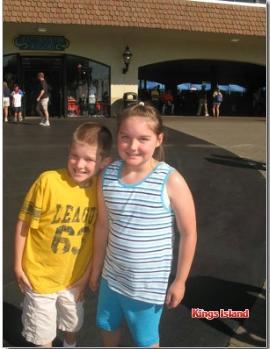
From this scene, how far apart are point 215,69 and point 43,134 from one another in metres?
9.41

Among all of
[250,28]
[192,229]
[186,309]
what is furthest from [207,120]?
[192,229]

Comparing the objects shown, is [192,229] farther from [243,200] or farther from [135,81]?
[135,81]

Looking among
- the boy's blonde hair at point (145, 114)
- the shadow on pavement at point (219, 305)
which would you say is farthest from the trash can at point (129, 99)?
the shadow on pavement at point (219, 305)

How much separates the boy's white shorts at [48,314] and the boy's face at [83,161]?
1.86 feet

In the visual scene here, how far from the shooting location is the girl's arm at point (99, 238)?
2041 millimetres

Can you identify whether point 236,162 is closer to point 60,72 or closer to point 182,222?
point 182,222

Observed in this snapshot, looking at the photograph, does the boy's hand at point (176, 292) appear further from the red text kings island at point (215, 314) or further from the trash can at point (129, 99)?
the trash can at point (129, 99)

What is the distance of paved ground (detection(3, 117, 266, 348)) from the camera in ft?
→ 9.18

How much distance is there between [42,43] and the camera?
15398 mm

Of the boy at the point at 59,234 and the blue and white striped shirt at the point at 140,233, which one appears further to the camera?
the boy at the point at 59,234

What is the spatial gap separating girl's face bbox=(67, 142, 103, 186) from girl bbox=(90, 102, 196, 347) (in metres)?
0.07

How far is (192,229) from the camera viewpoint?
198 cm

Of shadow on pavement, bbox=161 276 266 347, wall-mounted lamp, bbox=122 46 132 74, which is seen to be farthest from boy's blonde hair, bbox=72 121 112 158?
wall-mounted lamp, bbox=122 46 132 74

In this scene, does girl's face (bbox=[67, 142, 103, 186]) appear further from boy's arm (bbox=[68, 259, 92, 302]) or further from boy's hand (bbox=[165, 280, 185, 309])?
boy's hand (bbox=[165, 280, 185, 309])
